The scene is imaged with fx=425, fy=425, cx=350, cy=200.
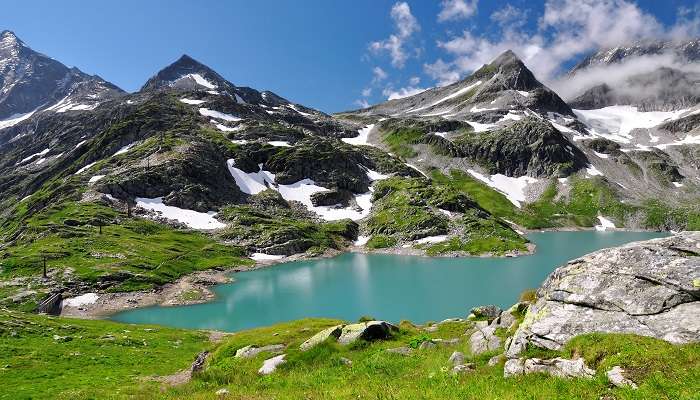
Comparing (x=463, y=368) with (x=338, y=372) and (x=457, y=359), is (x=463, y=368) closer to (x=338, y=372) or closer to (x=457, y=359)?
(x=457, y=359)

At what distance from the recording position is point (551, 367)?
42.2 ft

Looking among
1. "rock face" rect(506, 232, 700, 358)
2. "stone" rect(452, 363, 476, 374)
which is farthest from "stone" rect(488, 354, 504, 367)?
"stone" rect(452, 363, 476, 374)

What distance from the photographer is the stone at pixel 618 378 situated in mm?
10461

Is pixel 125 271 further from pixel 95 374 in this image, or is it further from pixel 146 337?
pixel 95 374

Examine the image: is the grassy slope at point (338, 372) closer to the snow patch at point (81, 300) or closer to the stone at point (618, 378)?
the stone at point (618, 378)

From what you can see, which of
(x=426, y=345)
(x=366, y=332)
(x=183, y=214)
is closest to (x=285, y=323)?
(x=366, y=332)

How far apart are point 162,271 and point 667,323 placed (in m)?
115

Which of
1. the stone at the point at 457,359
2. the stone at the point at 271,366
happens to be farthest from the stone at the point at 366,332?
the stone at the point at 457,359

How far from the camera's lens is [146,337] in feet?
168

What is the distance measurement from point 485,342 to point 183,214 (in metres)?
167

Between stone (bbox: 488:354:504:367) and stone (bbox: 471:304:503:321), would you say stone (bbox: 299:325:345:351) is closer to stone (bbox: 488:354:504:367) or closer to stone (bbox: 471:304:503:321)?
stone (bbox: 471:304:503:321)

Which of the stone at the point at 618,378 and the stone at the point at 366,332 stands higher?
the stone at the point at 618,378

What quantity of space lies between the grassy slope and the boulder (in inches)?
11.9

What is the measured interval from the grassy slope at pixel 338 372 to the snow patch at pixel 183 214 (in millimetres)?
123242
